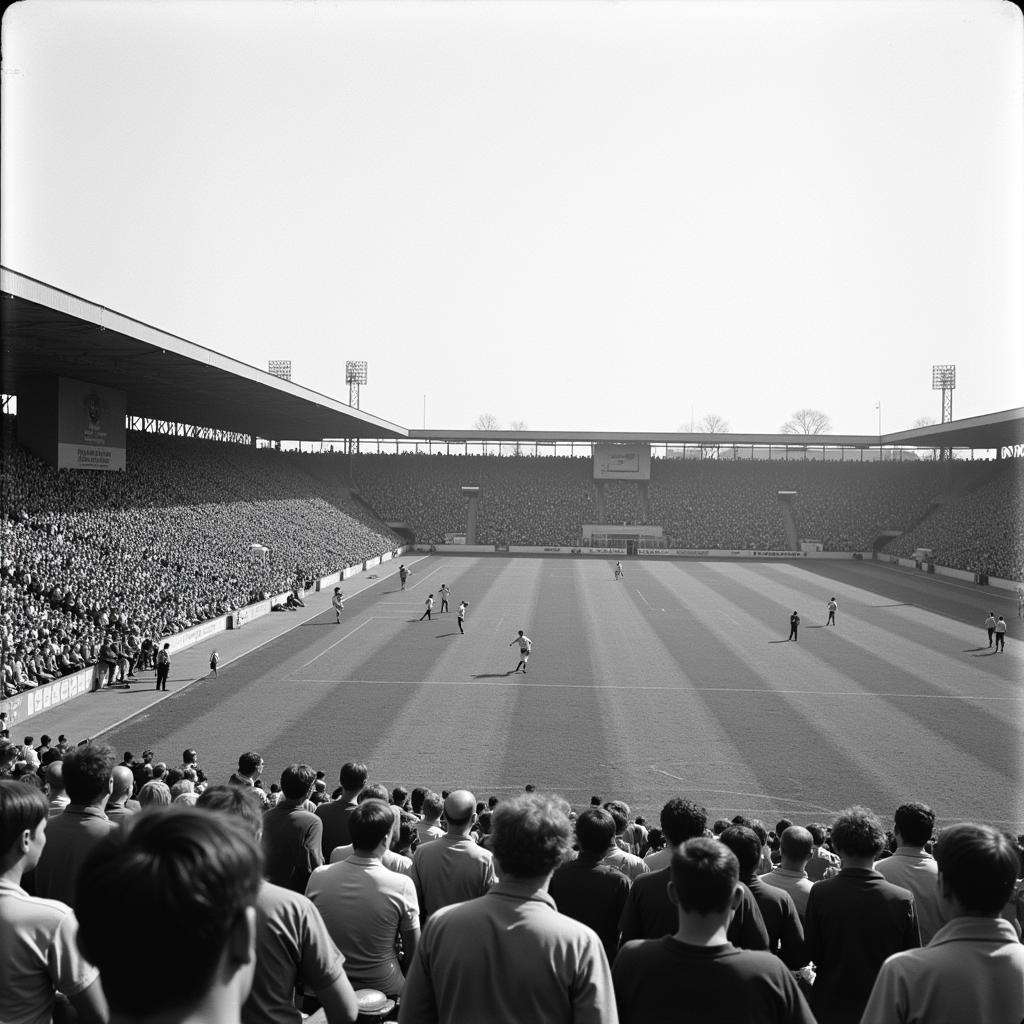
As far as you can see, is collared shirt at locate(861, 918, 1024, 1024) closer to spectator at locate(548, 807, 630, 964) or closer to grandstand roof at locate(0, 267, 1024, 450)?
spectator at locate(548, 807, 630, 964)

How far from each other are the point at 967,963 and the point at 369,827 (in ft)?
9.35

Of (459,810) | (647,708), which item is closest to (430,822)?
(459,810)

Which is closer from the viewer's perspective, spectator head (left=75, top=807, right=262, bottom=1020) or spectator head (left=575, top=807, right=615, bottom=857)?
spectator head (left=75, top=807, right=262, bottom=1020)

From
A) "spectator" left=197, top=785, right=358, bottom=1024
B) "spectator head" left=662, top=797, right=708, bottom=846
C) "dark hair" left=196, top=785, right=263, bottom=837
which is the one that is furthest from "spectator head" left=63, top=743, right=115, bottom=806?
"spectator head" left=662, top=797, right=708, bottom=846

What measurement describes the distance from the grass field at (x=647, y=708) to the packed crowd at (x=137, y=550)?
3.96 m

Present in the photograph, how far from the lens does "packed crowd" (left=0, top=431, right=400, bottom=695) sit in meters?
26.4

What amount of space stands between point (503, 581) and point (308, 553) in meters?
12.0

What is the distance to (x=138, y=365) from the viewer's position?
121ft

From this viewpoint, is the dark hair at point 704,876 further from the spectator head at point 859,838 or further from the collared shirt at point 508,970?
the spectator head at point 859,838

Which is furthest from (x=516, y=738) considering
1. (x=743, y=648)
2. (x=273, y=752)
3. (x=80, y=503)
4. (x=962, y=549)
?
(x=962, y=549)

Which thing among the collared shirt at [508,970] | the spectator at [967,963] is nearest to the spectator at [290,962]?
the collared shirt at [508,970]

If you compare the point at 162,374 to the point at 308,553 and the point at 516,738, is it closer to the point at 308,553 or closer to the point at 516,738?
the point at 308,553

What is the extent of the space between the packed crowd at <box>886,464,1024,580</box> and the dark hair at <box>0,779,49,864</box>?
5616 centimetres

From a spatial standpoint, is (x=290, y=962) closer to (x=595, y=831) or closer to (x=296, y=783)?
(x=595, y=831)
